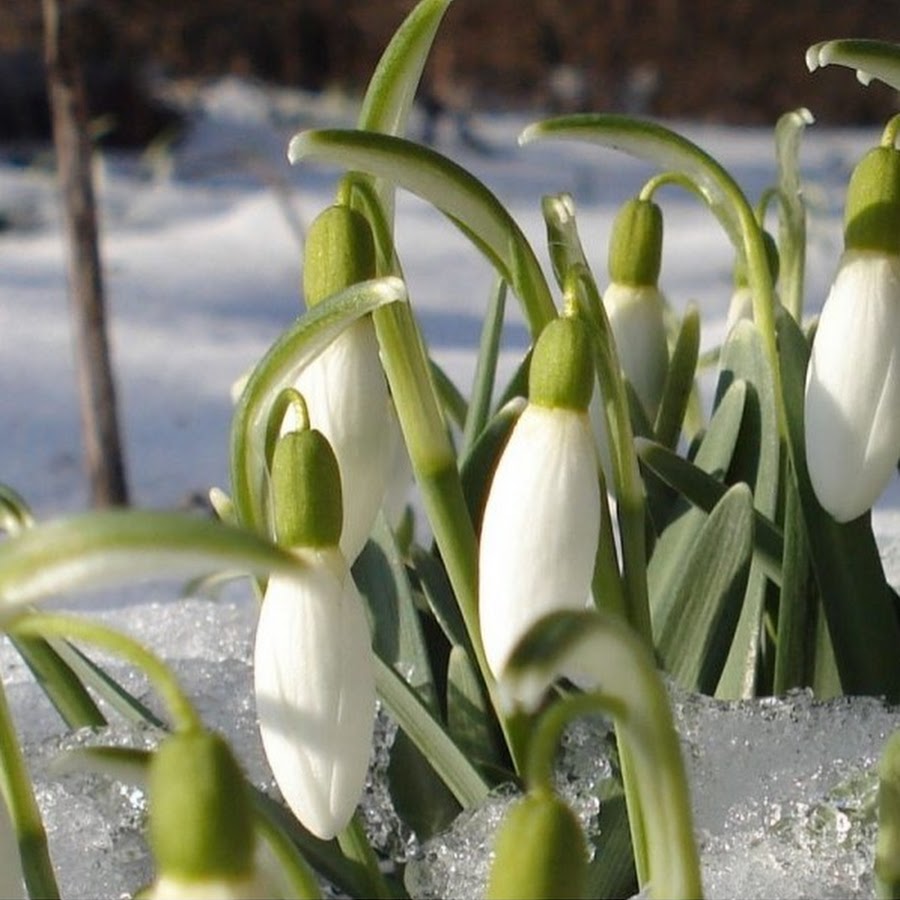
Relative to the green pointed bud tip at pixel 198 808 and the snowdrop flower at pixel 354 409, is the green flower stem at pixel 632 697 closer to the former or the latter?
the green pointed bud tip at pixel 198 808

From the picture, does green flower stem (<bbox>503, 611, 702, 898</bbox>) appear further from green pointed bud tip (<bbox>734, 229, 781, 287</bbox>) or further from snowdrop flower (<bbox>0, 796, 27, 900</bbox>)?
green pointed bud tip (<bbox>734, 229, 781, 287</bbox>)

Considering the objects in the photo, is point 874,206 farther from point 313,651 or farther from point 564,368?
point 313,651

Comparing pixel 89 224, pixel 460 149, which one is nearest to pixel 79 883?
pixel 89 224

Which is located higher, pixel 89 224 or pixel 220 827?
pixel 220 827

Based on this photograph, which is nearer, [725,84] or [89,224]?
[89,224]

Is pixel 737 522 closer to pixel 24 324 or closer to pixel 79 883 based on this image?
pixel 79 883

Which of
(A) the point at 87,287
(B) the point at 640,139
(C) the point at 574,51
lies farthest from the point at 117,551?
(C) the point at 574,51
